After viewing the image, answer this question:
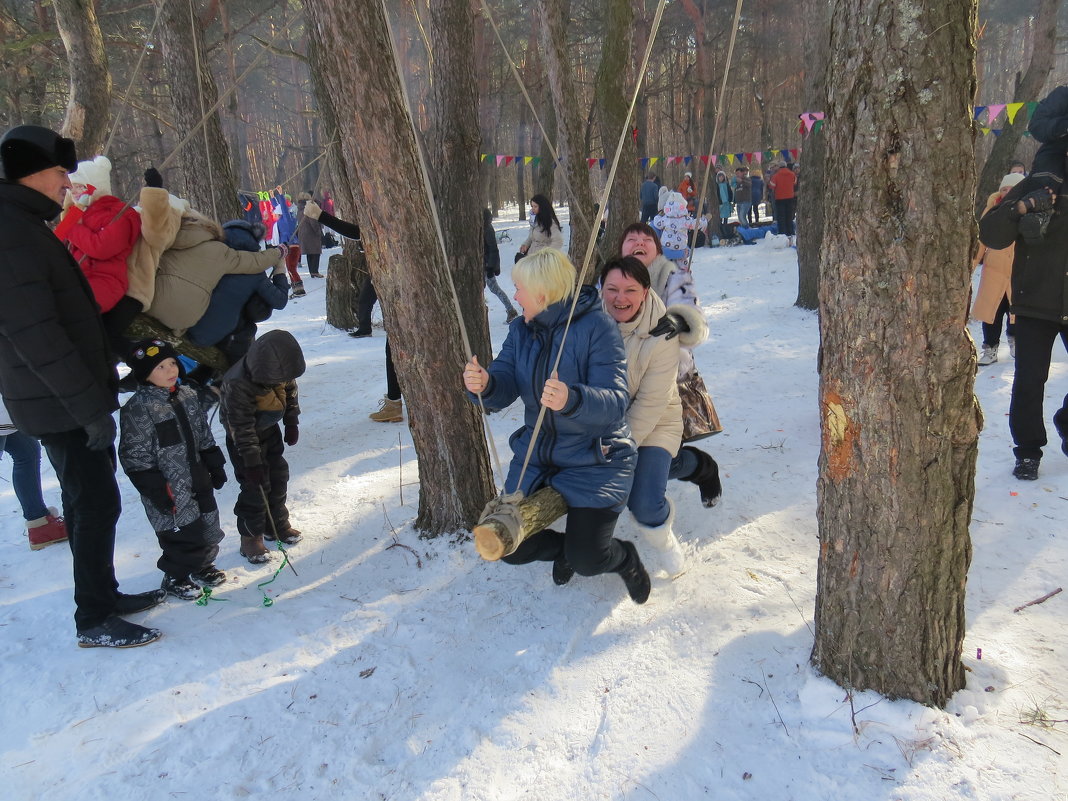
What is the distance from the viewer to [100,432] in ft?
8.96

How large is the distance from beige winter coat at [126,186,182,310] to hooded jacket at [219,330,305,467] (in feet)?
1.85

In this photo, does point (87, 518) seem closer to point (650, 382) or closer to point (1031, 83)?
point (650, 382)

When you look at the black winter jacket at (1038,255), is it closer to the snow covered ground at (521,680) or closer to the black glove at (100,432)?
the snow covered ground at (521,680)

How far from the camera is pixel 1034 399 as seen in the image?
146 inches

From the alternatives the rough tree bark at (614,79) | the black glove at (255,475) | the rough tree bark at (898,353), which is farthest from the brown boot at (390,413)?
the rough tree bark at (898,353)

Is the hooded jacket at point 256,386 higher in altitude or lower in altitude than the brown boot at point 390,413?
higher

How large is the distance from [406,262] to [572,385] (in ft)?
3.76

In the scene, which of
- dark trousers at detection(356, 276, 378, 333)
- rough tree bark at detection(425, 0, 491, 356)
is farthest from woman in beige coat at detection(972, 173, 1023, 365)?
dark trousers at detection(356, 276, 378, 333)

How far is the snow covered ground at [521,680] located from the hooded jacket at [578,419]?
2.10ft

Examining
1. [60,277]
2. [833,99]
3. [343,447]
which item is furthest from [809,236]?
[60,277]

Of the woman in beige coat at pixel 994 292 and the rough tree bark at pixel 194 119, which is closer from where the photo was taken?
the woman in beige coat at pixel 994 292

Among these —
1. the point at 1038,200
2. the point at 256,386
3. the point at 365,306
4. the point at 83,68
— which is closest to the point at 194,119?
the point at 83,68

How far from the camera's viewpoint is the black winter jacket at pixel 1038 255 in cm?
355

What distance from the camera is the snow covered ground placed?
7.00ft
